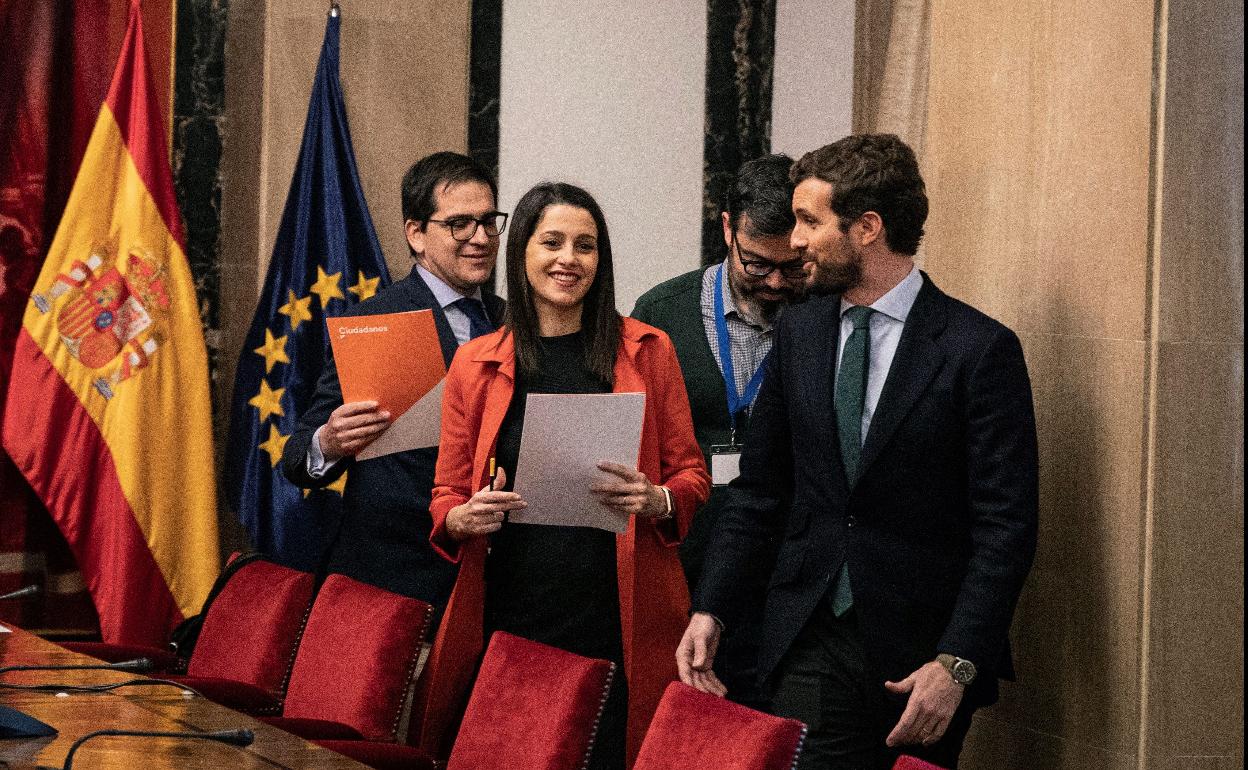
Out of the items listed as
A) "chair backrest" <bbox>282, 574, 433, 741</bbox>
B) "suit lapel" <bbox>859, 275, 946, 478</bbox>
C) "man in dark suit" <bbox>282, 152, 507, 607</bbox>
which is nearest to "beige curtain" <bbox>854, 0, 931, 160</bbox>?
"man in dark suit" <bbox>282, 152, 507, 607</bbox>

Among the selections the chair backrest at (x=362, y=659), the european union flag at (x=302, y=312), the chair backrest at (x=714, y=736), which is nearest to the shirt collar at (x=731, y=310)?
the chair backrest at (x=362, y=659)

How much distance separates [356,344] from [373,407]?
158 mm

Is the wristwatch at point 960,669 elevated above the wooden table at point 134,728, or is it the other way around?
the wristwatch at point 960,669

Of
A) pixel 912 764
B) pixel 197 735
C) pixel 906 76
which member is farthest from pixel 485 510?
pixel 906 76

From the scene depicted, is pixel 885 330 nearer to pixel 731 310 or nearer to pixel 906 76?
pixel 731 310

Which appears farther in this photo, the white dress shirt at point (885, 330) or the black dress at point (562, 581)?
the black dress at point (562, 581)

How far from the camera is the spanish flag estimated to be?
5.23 meters

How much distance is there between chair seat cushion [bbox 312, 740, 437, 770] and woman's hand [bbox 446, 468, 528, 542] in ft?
1.52

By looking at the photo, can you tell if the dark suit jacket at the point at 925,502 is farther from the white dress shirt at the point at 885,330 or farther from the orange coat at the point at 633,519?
the orange coat at the point at 633,519

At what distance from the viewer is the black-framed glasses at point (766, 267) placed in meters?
3.81

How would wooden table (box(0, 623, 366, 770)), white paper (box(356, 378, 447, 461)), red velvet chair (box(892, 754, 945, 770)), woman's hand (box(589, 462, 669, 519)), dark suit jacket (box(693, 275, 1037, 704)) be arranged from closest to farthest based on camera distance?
1. red velvet chair (box(892, 754, 945, 770))
2. wooden table (box(0, 623, 366, 770))
3. dark suit jacket (box(693, 275, 1037, 704))
4. woman's hand (box(589, 462, 669, 519))
5. white paper (box(356, 378, 447, 461))

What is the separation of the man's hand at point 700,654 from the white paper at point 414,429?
2.69ft

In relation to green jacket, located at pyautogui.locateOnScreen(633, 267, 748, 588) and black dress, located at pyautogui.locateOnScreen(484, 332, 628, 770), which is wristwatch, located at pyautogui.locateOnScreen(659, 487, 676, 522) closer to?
black dress, located at pyautogui.locateOnScreen(484, 332, 628, 770)

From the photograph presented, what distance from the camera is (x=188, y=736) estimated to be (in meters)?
2.75
